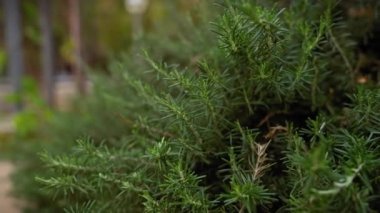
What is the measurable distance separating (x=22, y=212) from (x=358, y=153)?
5.65 feet

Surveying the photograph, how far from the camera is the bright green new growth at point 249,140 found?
0.64 metres


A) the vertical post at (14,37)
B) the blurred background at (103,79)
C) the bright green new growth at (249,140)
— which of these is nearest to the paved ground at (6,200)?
the blurred background at (103,79)

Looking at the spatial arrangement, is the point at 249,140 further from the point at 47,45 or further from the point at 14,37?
the point at 14,37

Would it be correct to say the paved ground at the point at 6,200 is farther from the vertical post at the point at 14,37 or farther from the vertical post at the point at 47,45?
the vertical post at the point at 14,37

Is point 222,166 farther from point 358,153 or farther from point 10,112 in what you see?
point 10,112

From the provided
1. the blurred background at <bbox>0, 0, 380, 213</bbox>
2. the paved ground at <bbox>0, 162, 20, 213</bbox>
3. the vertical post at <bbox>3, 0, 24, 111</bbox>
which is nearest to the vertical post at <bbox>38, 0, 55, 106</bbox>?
the blurred background at <bbox>0, 0, 380, 213</bbox>

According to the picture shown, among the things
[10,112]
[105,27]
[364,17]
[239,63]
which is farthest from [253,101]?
[105,27]

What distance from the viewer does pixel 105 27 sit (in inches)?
286

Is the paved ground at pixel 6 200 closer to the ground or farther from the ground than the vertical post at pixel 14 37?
closer to the ground

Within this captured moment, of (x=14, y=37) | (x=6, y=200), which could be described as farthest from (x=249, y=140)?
Result: (x=14, y=37)

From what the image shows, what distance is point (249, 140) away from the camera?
30.2 inches

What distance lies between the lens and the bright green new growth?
64cm

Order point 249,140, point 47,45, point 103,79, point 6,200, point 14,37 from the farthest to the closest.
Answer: point 14,37 < point 47,45 < point 6,200 < point 103,79 < point 249,140

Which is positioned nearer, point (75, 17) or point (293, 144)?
point (293, 144)
